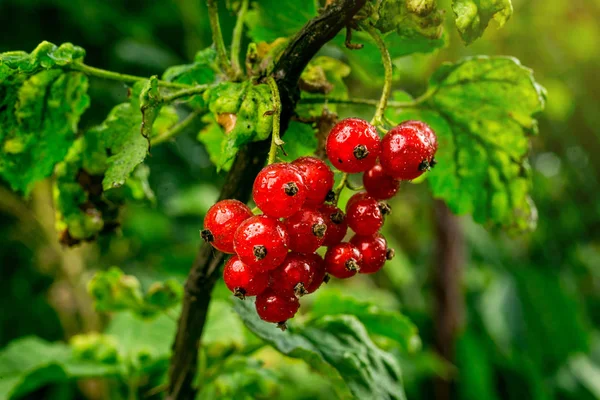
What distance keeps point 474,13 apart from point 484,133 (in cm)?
41

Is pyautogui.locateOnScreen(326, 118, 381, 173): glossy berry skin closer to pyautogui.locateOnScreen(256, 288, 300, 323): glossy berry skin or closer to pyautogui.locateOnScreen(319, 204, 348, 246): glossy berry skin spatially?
pyautogui.locateOnScreen(319, 204, 348, 246): glossy berry skin

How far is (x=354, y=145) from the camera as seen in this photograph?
710 mm

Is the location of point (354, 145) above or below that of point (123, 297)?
above

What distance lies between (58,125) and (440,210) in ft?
7.75

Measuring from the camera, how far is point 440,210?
118 inches

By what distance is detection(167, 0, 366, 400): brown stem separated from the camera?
0.74m

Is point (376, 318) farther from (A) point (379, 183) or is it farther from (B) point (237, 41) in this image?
(B) point (237, 41)

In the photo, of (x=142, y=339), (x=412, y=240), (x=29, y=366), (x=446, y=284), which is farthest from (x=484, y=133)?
(x=412, y=240)

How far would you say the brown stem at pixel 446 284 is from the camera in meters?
3.01

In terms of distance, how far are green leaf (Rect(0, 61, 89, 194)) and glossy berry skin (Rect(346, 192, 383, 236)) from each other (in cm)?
50

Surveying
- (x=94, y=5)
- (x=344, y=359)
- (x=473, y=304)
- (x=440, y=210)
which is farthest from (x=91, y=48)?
(x=473, y=304)

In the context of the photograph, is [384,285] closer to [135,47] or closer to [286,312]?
[135,47]

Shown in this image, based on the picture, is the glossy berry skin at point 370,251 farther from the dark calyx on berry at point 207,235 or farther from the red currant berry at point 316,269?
the dark calyx on berry at point 207,235

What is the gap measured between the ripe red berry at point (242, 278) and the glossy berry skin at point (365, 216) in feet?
0.51
